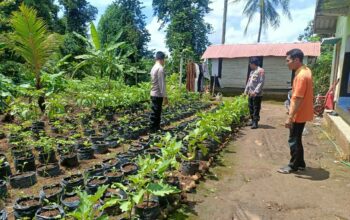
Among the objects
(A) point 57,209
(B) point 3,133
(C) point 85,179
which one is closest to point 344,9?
Result: (C) point 85,179

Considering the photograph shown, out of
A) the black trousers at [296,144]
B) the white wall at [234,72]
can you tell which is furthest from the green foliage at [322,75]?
the black trousers at [296,144]

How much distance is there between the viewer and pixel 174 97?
1279 centimetres

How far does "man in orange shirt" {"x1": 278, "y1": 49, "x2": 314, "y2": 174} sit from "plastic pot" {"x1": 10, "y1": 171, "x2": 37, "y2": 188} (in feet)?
13.0

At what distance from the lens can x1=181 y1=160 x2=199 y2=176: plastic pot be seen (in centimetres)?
479

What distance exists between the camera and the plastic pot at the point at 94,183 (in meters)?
3.93

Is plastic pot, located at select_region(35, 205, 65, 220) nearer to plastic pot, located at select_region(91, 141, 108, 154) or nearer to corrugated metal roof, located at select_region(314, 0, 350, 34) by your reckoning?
plastic pot, located at select_region(91, 141, 108, 154)

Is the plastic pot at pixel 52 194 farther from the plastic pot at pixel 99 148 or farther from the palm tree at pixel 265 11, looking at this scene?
the palm tree at pixel 265 11

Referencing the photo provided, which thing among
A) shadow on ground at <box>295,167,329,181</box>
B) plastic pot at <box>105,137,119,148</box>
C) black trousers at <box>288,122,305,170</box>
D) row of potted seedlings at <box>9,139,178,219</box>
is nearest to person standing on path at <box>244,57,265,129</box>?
shadow on ground at <box>295,167,329,181</box>

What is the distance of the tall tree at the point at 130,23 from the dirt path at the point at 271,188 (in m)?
20.4

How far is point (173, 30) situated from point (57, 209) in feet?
85.3

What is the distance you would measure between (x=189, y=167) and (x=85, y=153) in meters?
2.11

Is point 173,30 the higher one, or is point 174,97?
point 173,30

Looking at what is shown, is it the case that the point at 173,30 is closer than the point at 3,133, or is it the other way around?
the point at 3,133

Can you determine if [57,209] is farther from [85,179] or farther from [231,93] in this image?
[231,93]
